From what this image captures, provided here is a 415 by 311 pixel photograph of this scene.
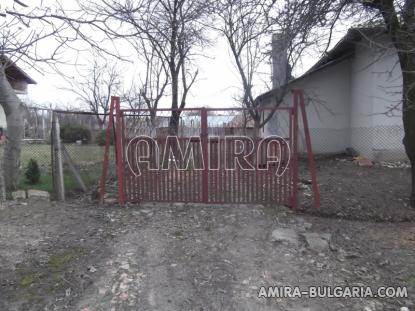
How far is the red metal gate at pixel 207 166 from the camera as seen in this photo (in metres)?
6.27

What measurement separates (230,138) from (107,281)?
10.9ft

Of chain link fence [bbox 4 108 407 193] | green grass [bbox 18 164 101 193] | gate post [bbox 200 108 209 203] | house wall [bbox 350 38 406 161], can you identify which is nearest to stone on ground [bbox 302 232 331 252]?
gate post [bbox 200 108 209 203]

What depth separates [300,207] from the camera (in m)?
6.39

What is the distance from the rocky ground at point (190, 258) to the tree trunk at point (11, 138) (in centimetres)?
142

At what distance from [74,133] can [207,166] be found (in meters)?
3.69

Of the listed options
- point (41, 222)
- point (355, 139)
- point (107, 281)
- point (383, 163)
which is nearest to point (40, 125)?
point (41, 222)

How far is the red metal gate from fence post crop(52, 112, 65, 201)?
1.19m

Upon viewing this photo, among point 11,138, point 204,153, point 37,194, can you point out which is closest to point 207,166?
point 204,153

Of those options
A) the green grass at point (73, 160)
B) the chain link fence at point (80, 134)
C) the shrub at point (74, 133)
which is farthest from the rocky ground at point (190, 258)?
the shrub at point (74, 133)

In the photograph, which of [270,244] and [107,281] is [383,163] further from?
[107,281]

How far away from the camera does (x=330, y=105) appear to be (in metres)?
15.2

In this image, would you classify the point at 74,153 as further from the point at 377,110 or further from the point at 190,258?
the point at 377,110

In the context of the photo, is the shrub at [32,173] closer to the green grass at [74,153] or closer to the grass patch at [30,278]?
the green grass at [74,153]

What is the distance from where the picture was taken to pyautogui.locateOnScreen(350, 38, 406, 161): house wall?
39.5ft
